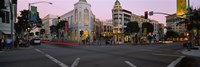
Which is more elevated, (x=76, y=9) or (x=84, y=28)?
(x=76, y=9)

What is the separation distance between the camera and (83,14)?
4230 inches

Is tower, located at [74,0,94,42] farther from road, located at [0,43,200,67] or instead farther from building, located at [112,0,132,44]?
road, located at [0,43,200,67]

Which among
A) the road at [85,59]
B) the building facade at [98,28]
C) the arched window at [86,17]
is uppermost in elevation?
the arched window at [86,17]

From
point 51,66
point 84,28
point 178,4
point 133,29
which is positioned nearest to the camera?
point 51,66

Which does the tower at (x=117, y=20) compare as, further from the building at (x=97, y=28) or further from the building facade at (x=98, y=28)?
the building at (x=97, y=28)

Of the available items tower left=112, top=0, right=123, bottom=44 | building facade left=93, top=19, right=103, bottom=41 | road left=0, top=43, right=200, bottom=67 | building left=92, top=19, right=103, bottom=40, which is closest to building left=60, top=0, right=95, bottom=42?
building left=92, top=19, right=103, bottom=40

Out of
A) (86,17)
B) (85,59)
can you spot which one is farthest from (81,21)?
(85,59)

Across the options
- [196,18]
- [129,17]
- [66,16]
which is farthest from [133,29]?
[196,18]

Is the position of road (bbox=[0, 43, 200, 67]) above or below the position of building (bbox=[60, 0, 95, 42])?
below

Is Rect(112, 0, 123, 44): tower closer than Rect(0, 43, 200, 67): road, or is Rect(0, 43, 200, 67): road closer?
Rect(0, 43, 200, 67): road

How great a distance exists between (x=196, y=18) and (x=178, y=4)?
23.3 feet

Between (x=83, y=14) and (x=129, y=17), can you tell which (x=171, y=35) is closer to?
(x=129, y=17)

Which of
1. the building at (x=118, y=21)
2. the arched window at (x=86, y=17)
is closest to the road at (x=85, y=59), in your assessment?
the arched window at (x=86, y=17)

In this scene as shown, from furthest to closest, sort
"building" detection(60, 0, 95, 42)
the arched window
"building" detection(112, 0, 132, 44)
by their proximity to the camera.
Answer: "building" detection(112, 0, 132, 44), the arched window, "building" detection(60, 0, 95, 42)
